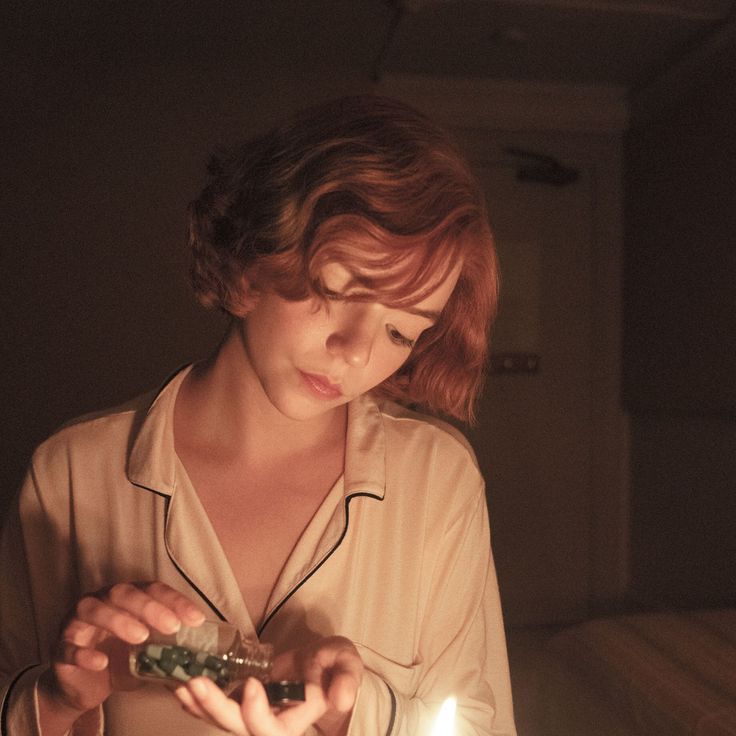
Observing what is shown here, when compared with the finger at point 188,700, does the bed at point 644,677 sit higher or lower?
lower

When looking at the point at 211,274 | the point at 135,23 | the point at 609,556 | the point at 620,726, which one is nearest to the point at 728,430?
the point at 609,556

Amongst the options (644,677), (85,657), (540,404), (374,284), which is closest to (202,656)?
(85,657)

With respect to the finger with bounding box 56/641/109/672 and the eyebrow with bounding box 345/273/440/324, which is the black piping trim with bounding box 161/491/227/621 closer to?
the finger with bounding box 56/641/109/672

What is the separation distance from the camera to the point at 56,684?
658 millimetres

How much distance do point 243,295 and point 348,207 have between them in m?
0.19

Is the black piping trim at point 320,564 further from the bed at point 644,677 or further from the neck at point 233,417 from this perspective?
the bed at point 644,677

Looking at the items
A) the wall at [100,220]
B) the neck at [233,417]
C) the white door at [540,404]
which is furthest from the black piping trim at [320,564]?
the white door at [540,404]

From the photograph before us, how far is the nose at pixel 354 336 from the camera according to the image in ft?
2.50

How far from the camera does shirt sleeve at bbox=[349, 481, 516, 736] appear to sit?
85cm

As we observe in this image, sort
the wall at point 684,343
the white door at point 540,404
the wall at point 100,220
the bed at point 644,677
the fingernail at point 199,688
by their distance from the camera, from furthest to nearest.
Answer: the white door at point 540,404 < the wall at point 100,220 < the wall at point 684,343 < the bed at point 644,677 < the fingernail at point 199,688

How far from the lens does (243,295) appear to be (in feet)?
2.73

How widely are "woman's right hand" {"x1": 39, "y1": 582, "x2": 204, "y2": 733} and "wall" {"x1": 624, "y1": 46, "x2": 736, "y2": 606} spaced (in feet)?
7.62

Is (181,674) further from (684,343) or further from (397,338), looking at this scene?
(684,343)

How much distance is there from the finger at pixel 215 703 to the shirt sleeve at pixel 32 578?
1.33ft
